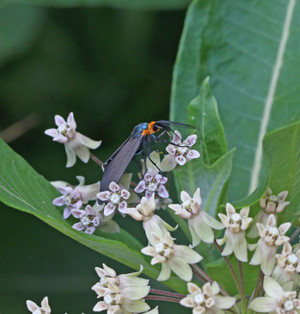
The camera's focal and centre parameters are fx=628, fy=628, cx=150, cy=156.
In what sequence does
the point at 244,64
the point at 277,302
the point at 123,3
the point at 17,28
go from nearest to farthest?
the point at 277,302
the point at 244,64
the point at 123,3
the point at 17,28

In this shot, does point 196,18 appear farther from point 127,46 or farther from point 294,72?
point 127,46

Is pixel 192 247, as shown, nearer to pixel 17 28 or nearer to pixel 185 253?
pixel 185 253

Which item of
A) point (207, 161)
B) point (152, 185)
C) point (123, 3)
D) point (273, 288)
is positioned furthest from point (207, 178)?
point (123, 3)

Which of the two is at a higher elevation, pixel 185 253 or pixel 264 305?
pixel 185 253

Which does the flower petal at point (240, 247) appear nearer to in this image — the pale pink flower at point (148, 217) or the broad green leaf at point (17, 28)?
the pale pink flower at point (148, 217)

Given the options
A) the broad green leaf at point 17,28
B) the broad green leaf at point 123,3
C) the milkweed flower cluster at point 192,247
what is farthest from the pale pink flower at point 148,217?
the broad green leaf at point 17,28

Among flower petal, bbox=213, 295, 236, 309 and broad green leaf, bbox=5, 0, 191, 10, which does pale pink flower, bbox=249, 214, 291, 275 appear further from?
broad green leaf, bbox=5, 0, 191, 10

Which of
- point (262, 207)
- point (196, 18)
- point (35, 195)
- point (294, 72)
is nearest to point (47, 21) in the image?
point (196, 18)
